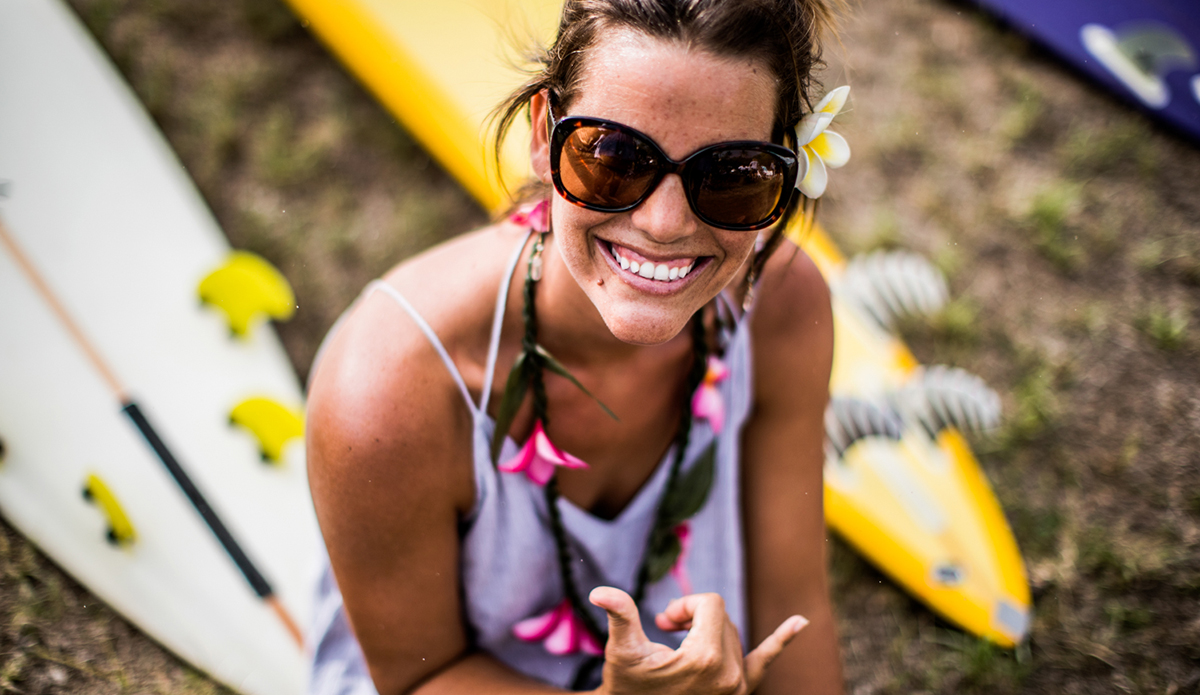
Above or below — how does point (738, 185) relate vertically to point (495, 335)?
above

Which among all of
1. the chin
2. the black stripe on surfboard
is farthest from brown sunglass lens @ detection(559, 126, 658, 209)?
the black stripe on surfboard

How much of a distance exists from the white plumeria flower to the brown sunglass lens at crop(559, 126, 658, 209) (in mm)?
277

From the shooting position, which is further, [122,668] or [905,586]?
[905,586]

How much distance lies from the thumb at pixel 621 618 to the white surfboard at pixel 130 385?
0.95 meters

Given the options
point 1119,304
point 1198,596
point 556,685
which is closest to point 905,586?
point 1198,596

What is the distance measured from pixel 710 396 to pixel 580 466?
301 mm

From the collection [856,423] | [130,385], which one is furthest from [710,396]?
[130,385]

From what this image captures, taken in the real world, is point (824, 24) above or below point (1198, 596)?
above

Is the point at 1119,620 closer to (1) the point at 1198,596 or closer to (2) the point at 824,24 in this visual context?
(1) the point at 1198,596

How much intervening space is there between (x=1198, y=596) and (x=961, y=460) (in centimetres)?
73

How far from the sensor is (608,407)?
137 centimetres

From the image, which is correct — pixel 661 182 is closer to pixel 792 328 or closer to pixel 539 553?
pixel 792 328

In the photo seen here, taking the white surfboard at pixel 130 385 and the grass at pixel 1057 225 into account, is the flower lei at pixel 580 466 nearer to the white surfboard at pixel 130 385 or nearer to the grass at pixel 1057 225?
the white surfboard at pixel 130 385

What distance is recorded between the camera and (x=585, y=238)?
1.07 meters
